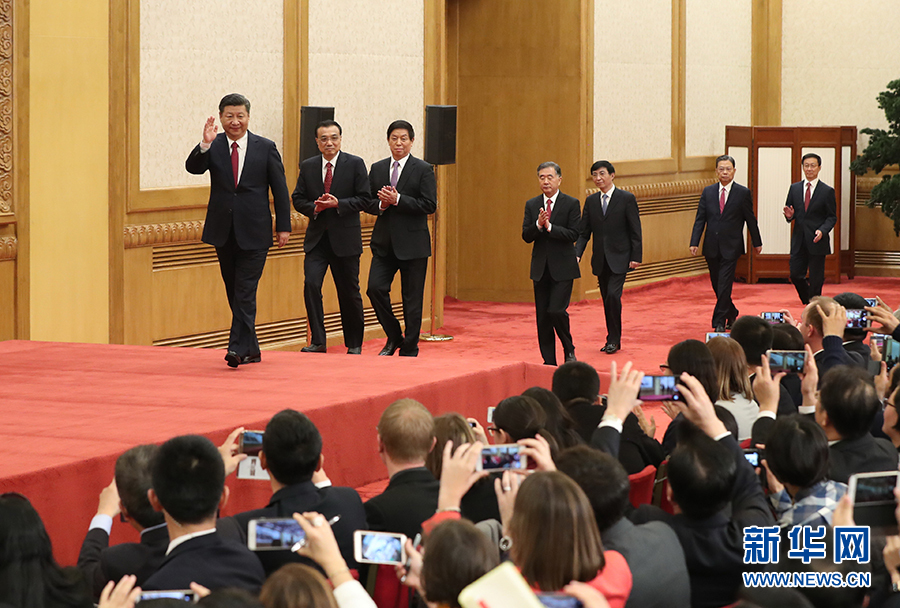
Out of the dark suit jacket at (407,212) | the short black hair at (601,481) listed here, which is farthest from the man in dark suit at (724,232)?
the short black hair at (601,481)

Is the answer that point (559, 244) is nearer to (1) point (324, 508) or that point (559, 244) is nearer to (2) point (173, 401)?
(2) point (173, 401)

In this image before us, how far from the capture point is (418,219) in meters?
7.66

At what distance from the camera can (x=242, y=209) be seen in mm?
5809

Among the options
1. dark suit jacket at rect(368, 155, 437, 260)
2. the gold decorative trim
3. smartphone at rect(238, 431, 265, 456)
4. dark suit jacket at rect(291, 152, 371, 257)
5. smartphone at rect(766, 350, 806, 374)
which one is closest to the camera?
smartphone at rect(238, 431, 265, 456)

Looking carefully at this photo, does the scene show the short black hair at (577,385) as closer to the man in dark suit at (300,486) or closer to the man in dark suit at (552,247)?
the man in dark suit at (300,486)

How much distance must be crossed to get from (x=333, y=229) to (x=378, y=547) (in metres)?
5.36

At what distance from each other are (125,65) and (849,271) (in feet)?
31.4

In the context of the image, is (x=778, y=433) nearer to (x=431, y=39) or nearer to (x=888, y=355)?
(x=888, y=355)

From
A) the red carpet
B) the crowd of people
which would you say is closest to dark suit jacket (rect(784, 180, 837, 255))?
the red carpet

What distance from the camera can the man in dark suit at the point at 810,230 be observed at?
34.2 feet

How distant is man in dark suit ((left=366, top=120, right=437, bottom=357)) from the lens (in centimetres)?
759

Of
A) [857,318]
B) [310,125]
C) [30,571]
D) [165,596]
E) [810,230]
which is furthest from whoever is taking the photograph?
[810,230]

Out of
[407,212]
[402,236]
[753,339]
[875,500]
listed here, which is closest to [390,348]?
[402,236]

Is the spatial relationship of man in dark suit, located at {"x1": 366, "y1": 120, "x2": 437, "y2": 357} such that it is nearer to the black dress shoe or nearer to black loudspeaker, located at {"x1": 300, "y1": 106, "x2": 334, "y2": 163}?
the black dress shoe
